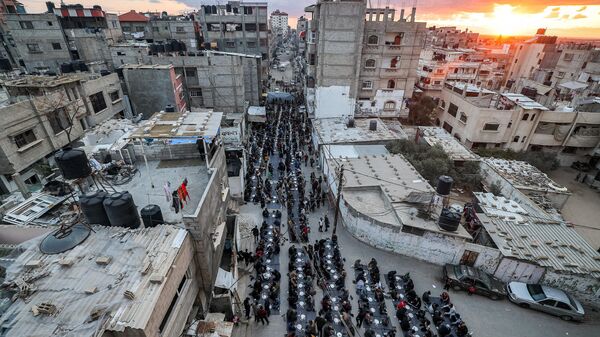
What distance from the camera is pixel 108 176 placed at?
47.2ft

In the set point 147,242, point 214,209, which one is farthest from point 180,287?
point 214,209

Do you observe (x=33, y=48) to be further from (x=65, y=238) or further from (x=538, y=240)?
(x=538, y=240)

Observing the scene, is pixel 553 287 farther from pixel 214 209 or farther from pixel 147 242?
pixel 147 242

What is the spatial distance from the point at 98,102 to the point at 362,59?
29930mm

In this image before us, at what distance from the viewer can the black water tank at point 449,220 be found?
17484 millimetres

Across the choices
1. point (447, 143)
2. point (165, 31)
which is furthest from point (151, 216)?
point (165, 31)

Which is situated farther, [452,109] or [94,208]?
[452,109]

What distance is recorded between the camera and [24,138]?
1870 centimetres

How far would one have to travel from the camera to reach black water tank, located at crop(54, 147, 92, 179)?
10367 millimetres

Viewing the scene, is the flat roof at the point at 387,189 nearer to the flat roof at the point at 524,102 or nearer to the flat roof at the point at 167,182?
the flat roof at the point at 167,182

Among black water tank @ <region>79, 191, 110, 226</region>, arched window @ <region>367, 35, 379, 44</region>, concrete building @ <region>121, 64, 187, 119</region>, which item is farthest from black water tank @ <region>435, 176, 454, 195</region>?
arched window @ <region>367, 35, 379, 44</region>

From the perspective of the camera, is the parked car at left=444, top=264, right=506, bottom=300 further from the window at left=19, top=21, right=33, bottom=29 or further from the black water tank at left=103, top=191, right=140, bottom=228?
the window at left=19, top=21, right=33, bottom=29

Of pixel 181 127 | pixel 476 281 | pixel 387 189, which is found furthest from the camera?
pixel 387 189

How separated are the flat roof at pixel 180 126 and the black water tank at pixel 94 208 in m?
3.59
